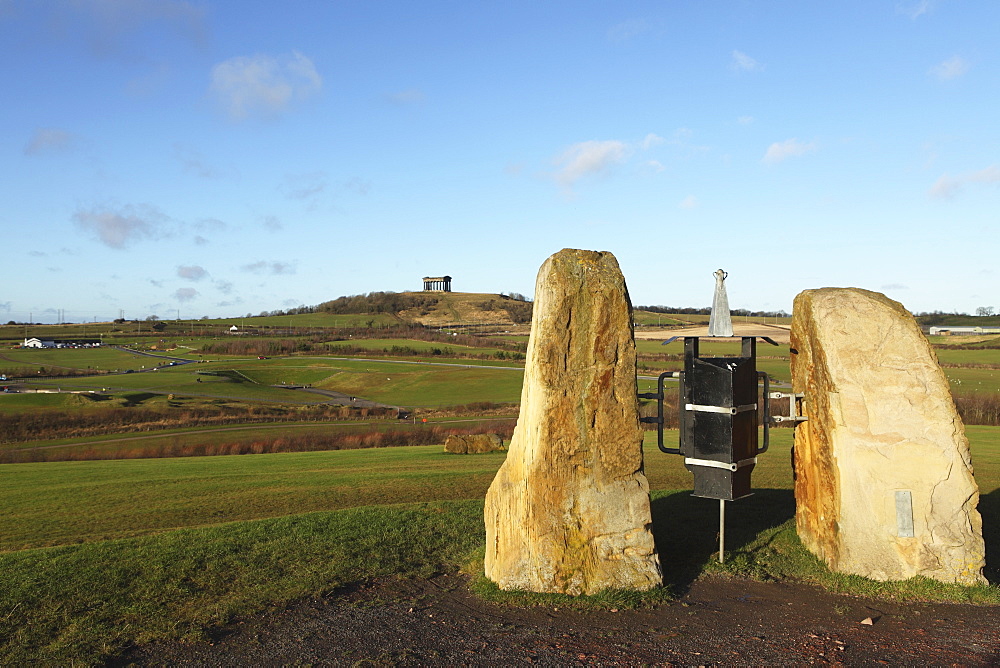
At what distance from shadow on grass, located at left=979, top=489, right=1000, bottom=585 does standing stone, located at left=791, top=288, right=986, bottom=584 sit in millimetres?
1306

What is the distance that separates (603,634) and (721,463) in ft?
11.9

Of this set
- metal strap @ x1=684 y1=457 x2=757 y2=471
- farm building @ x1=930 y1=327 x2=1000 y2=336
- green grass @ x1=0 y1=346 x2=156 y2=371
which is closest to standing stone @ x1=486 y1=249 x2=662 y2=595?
metal strap @ x1=684 y1=457 x2=757 y2=471

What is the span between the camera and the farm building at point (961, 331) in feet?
440

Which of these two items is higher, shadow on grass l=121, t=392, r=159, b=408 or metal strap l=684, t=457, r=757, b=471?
metal strap l=684, t=457, r=757, b=471

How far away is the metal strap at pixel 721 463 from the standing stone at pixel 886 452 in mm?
1122

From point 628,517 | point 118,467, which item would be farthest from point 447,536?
point 118,467

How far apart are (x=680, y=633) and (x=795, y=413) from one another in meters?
4.63

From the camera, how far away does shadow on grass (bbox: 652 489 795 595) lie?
11.7 meters

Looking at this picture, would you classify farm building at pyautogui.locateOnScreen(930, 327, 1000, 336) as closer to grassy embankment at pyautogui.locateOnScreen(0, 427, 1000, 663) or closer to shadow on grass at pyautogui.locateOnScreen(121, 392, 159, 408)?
shadow on grass at pyautogui.locateOnScreen(121, 392, 159, 408)

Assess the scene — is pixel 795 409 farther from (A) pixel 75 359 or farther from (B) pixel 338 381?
(A) pixel 75 359

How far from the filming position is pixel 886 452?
35.2 feet

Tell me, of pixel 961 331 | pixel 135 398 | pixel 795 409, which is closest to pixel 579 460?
pixel 795 409

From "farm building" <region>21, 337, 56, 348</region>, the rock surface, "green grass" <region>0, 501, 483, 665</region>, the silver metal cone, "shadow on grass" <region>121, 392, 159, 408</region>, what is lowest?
"shadow on grass" <region>121, 392, 159, 408</region>

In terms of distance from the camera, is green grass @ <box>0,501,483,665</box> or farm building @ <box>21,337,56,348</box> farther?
farm building @ <box>21,337,56,348</box>
